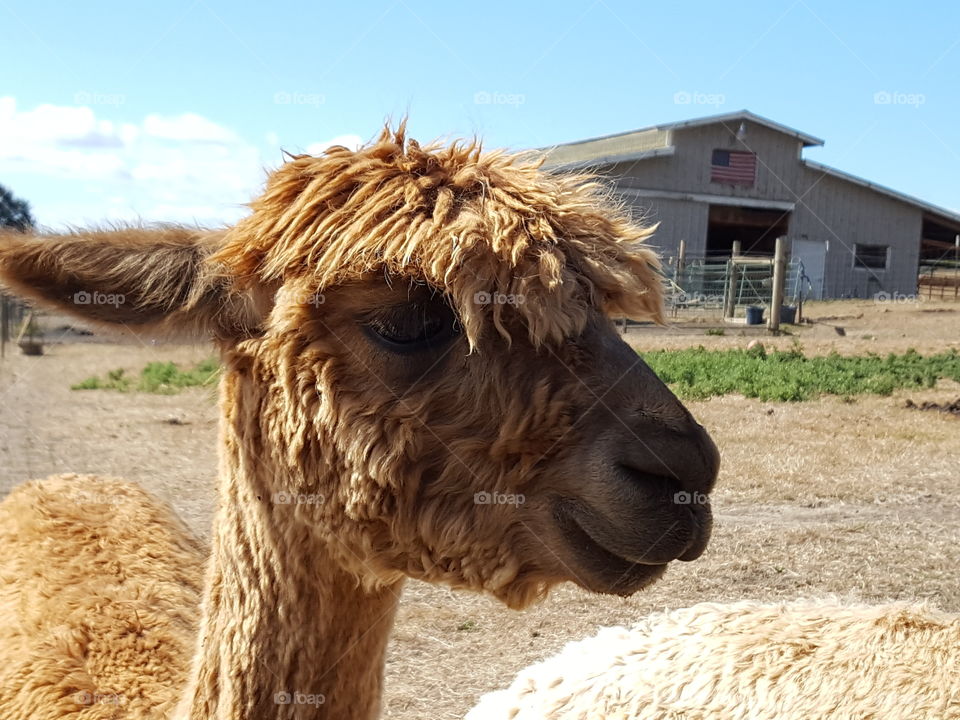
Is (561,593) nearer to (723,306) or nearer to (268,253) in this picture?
(268,253)

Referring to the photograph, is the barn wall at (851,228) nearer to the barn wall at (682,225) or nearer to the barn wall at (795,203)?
the barn wall at (795,203)

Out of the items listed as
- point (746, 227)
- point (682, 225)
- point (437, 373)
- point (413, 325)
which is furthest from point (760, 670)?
point (746, 227)

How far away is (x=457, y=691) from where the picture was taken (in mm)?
4621

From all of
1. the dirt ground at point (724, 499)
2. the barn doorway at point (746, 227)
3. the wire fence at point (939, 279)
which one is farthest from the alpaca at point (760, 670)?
the wire fence at point (939, 279)

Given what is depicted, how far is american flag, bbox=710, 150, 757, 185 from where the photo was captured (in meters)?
30.7

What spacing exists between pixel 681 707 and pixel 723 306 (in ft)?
73.5

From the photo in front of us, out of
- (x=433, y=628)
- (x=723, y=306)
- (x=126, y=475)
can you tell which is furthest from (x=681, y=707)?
(x=723, y=306)

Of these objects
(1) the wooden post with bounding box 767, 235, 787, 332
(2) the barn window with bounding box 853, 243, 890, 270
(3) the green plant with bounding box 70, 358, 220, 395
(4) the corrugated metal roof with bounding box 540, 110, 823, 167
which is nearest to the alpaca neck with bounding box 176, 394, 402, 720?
(3) the green plant with bounding box 70, 358, 220, 395

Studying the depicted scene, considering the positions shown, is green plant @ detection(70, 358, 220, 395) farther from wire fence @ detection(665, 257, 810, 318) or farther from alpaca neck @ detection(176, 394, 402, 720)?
alpaca neck @ detection(176, 394, 402, 720)

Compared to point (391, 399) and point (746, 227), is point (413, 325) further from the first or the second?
point (746, 227)

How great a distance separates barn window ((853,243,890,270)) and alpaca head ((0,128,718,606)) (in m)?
33.2

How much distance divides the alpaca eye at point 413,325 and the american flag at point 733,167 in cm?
3021

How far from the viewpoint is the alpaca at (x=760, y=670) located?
8.84ft

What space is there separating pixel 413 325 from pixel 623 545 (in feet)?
2.36
